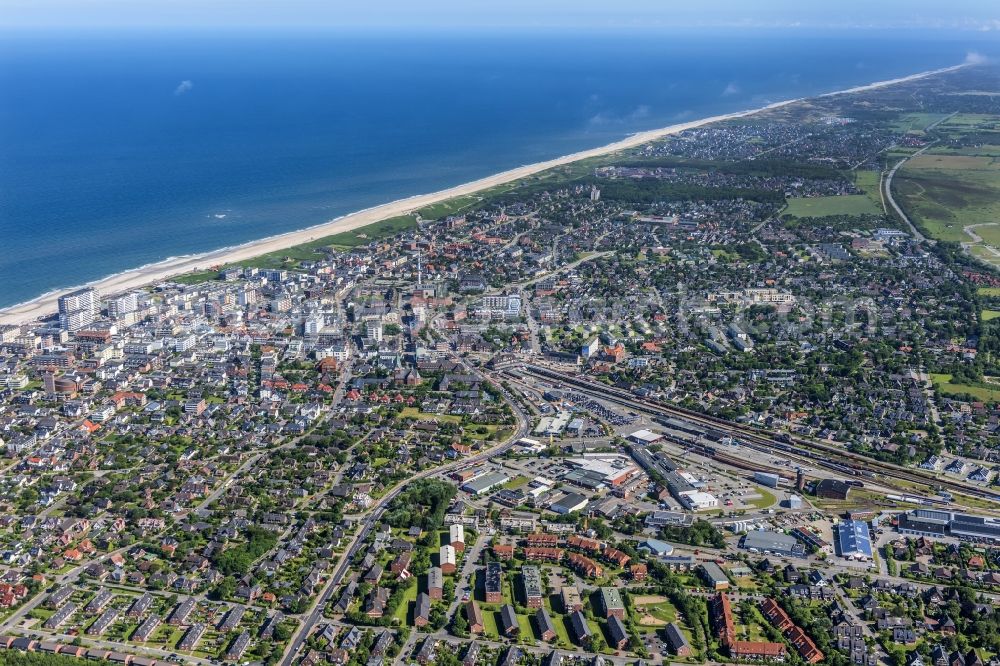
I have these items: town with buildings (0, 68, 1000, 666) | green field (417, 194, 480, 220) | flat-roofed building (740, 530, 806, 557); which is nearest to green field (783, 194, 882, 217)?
town with buildings (0, 68, 1000, 666)

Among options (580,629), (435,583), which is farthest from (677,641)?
(435,583)

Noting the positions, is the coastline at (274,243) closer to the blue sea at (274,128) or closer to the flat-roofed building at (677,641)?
the blue sea at (274,128)

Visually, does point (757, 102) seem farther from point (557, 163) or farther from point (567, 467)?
point (567, 467)

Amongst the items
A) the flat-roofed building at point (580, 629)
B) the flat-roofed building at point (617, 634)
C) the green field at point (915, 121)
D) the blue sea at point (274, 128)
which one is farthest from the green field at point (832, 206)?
the flat-roofed building at point (580, 629)

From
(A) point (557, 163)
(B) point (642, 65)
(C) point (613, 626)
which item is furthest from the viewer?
(B) point (642, 65)

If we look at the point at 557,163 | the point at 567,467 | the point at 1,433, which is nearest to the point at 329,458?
the point at 567,467

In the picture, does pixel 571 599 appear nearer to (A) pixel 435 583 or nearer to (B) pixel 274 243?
(A) pixel 435 583
